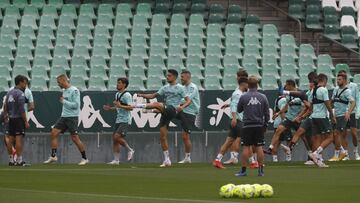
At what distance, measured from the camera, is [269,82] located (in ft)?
128

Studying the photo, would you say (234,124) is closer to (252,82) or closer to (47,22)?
(252,82)

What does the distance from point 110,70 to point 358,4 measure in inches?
442

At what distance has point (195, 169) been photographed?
27.8m

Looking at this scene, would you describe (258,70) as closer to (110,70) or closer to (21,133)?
(110,70)

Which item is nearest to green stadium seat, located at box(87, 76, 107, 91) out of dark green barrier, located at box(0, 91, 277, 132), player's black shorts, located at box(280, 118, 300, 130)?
dark green barrier, located at box(0, 91, 277, 132)

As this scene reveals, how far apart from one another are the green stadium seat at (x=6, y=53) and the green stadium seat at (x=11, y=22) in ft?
4.33

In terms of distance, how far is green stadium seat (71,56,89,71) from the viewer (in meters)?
38.0

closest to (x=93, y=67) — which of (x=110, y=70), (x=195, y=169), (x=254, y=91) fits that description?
(x=110, y=70)

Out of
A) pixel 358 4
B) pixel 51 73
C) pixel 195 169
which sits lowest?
pixel 195 169

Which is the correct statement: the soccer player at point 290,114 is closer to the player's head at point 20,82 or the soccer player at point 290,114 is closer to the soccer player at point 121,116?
the soccer player at point 121,116

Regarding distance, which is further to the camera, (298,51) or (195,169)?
(298,51)

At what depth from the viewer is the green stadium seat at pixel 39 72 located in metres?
37.3

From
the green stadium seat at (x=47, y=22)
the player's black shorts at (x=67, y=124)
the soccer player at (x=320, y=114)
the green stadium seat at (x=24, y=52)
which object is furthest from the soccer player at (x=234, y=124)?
the green stadium seat at (x=47, y=22)

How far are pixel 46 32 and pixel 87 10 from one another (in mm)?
2115
